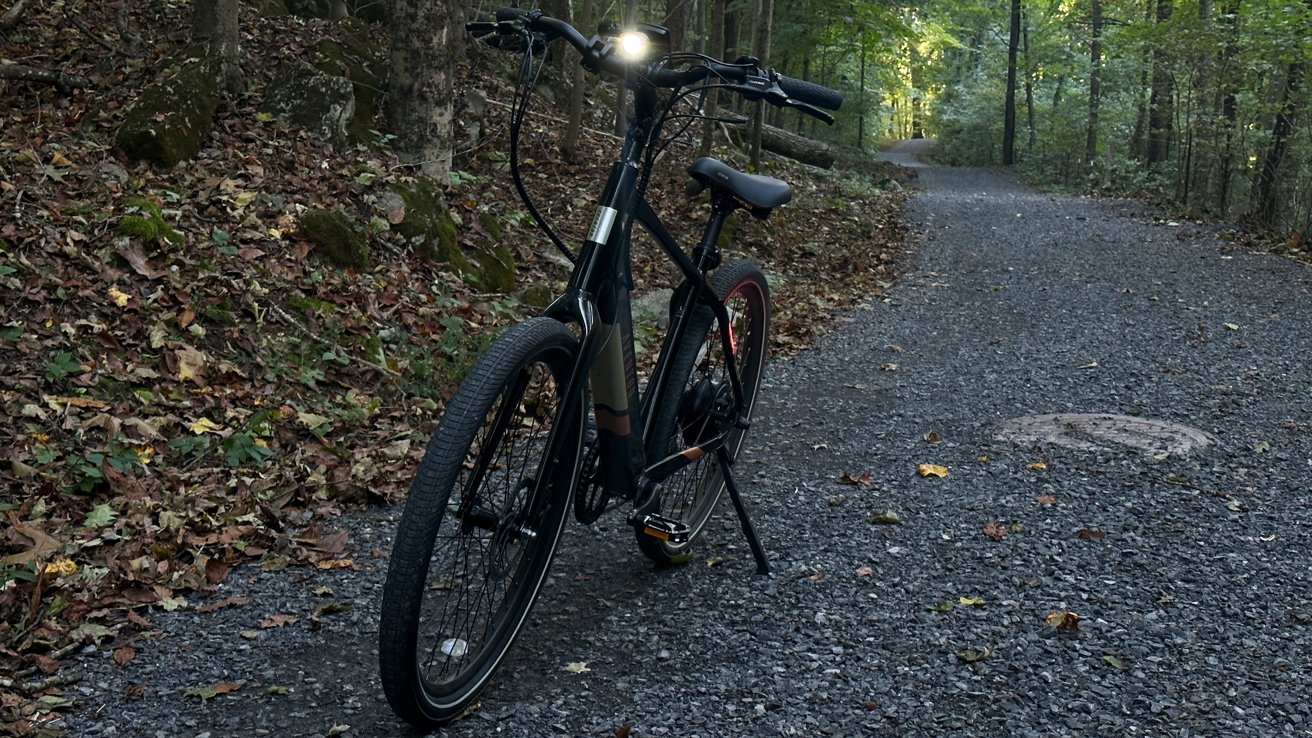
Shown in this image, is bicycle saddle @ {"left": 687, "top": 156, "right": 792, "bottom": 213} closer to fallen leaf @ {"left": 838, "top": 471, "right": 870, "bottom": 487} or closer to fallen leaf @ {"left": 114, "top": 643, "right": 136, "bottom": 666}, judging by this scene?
fallen leaf @ {"left": 838, "top": 471, "right": 870, "bottom": 487}

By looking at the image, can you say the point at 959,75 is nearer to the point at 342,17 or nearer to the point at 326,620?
the point at 342,17

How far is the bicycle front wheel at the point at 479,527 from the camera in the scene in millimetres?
2582

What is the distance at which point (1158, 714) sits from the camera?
3.00m

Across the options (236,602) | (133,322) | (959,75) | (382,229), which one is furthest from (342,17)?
(959,75)

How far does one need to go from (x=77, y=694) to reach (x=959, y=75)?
50957 mm

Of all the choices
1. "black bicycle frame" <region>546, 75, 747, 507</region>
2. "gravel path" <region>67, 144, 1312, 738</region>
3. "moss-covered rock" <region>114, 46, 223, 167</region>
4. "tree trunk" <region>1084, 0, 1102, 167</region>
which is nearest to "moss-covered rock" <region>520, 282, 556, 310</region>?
"gravel path" <region>67, 144, 1312, 738</region>

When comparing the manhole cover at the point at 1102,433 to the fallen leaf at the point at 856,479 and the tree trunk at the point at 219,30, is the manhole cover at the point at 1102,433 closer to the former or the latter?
the fallen leaf at the point at 856,479

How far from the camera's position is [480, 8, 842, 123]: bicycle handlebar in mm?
3113

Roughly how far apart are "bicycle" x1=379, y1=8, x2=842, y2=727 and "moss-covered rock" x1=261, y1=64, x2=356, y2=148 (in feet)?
18.7

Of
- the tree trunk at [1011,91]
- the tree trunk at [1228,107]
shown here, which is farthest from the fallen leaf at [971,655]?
the tree trunk at [1011,91]

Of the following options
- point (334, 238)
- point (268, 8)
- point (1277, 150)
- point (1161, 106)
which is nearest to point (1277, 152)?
point (1277, 150)

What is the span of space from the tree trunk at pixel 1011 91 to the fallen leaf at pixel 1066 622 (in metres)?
32.5

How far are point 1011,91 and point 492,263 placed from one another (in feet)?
94.6

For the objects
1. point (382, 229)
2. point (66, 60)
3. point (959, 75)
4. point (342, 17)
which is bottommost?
point (382, 229)
